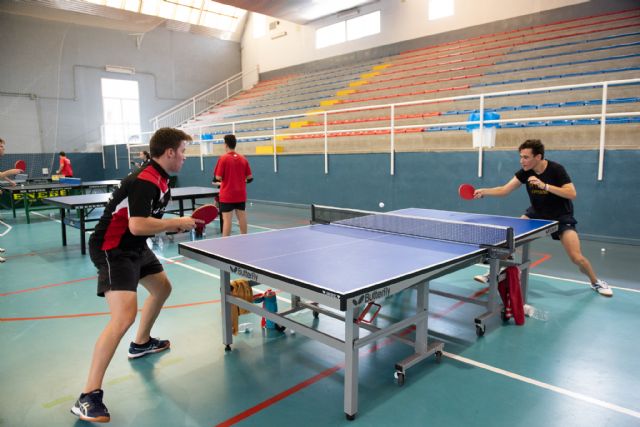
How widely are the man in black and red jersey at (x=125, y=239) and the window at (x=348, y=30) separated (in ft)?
53.3

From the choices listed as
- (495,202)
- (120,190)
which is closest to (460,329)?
(120,190)

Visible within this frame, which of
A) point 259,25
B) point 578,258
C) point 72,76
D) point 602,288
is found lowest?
point 602,288

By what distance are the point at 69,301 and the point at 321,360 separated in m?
2.97

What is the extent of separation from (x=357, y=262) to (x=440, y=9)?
15049mm

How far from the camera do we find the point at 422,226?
3.81 m

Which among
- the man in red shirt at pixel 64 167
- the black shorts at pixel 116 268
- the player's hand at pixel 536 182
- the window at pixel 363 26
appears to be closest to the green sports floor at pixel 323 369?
the black shorts at pixel 116 268

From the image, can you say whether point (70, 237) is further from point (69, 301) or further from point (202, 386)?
point (202, 386)

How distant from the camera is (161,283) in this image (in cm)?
313

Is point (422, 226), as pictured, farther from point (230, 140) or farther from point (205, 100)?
point (205, 100)

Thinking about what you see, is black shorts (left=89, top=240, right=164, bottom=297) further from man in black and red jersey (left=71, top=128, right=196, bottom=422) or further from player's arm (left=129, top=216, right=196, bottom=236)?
player's arm (left=129, top=216, right=196, bottom=236)

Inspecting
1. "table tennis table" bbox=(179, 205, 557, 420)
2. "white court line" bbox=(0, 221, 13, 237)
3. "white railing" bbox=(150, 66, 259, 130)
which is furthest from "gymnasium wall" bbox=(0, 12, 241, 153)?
"table tennis table" bbox=(179, 205, 557, 420)

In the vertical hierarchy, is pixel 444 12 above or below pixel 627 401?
above

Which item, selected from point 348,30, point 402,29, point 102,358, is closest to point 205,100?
point 348,30

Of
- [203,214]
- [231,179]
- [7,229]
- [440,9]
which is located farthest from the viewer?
[440,9]
